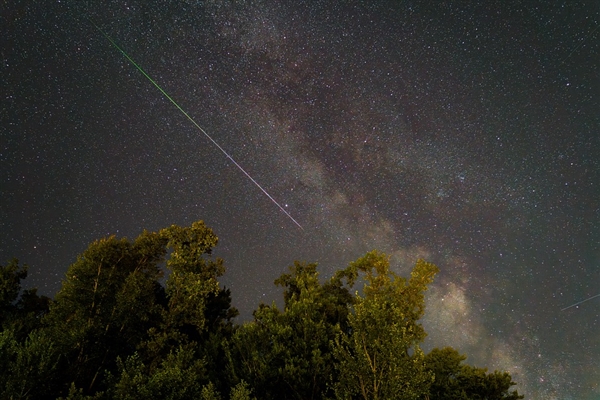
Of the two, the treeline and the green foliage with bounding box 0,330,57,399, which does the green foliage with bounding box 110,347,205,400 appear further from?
the green foliage with bounding box 0,330,57,399

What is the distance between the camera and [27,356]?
709 inches

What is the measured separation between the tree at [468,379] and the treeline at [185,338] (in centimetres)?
1290

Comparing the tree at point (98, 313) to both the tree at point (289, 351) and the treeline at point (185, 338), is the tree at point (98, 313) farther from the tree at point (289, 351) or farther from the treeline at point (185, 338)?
the tree at point (289, 351)

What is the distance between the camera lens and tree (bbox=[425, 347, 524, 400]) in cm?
3591

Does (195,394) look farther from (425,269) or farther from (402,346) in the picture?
(425,269)

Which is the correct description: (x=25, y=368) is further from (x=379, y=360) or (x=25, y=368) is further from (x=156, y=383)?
(x=379, y=360)

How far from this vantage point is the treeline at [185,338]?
18941 mm

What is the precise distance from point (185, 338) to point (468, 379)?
29.2 m

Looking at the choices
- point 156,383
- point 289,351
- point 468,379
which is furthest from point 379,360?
point 468,379

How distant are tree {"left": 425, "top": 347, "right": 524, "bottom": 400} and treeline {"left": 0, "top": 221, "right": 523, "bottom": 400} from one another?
1290 centimetres

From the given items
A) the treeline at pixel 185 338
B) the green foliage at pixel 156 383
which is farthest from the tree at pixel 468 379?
the green foliage at pixel 156 383

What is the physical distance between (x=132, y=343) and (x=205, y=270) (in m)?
6.68

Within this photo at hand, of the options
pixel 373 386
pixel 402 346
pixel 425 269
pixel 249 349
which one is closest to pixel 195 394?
pixel 249 349

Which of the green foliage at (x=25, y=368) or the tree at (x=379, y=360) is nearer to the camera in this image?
the green foliage at (x=25, y=368)
